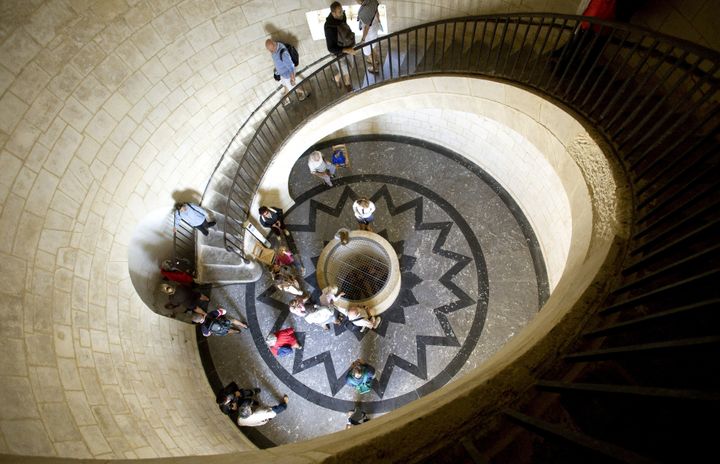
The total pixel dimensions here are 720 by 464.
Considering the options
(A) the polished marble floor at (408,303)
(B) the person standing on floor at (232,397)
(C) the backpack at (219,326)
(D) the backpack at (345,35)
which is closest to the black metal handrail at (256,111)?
(D) the backpack at (345,35)

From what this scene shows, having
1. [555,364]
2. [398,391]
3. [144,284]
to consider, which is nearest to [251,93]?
[144,284]

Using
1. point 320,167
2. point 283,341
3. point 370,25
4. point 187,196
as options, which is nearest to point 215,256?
point 187,196

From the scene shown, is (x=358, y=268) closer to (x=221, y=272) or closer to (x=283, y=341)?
(x=283, y=341)

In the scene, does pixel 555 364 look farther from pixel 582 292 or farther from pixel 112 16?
pixel 112 16

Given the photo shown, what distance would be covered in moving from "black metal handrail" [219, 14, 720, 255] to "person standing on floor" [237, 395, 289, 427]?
2848mm

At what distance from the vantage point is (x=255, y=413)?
6.08 meters

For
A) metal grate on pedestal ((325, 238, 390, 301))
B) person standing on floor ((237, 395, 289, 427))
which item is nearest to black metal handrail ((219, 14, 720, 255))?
metal grate on pedestal ((325, 238, 390, 301))

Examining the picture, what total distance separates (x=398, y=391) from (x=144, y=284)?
5.17 m

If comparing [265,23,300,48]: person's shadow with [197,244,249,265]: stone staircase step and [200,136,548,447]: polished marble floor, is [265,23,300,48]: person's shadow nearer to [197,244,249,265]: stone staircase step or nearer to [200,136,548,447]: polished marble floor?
[200,136,548,447]: polished marble floor

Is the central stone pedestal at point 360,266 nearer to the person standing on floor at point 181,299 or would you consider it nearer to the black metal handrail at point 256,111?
the person standing on floor at point 181,299

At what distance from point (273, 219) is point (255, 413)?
3713 millimetres

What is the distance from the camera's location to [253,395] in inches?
257

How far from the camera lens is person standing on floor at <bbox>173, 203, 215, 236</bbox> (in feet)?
21.8

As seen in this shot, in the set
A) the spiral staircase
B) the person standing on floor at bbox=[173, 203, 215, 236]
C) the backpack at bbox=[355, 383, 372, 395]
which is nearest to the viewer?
the spiral staircase
